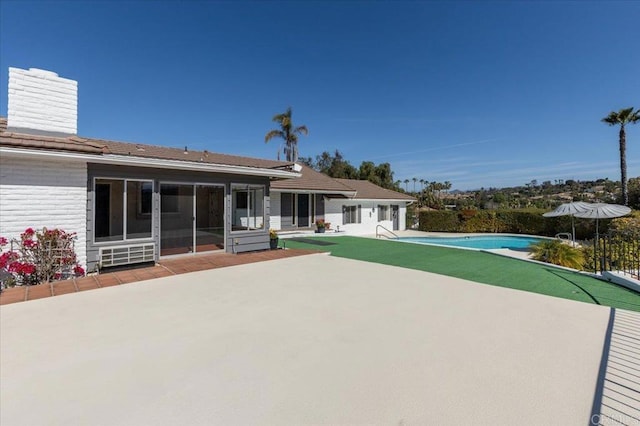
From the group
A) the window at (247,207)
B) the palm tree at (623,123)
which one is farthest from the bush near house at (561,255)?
the palm tree at (623,123)

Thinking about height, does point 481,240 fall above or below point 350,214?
below

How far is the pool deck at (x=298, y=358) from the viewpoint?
2.62 metres

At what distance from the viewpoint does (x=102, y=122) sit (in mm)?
20422

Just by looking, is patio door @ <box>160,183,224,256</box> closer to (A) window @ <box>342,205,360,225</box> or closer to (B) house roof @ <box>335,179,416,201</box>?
(A) window @ <box>342,205,360,225</box>

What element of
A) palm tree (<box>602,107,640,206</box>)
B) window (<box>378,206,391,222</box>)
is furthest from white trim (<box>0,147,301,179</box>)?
palm tree (<box>602,107,640,206</box>)

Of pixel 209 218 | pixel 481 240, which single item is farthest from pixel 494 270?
pixel 481 240

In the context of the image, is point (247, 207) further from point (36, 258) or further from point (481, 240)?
point (481, 240)

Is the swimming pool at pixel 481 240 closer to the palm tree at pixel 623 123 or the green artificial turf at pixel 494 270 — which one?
the green artificial turf at pixel 494 270

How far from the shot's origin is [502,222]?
75.1 feet

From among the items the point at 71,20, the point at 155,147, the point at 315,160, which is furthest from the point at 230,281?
the point at 315,160

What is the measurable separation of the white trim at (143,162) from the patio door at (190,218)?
0.82m

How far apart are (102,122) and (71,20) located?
959 cm

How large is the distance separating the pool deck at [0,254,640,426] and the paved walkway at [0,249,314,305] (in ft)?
1.93

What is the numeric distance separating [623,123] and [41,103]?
104ft
